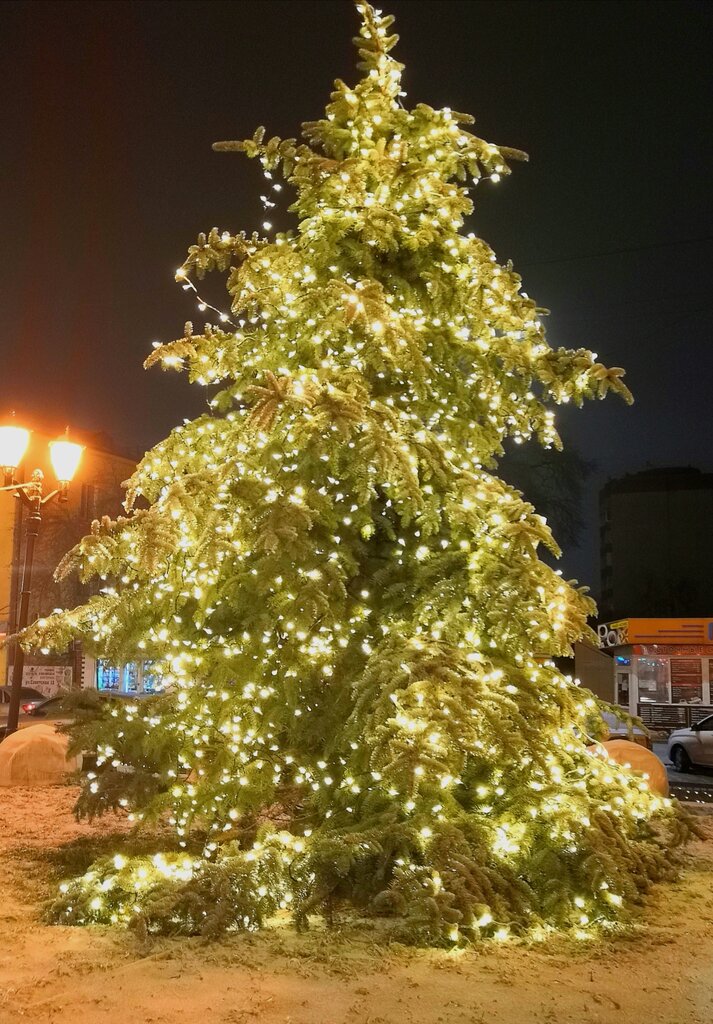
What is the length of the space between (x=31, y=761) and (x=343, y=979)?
7.70 metres

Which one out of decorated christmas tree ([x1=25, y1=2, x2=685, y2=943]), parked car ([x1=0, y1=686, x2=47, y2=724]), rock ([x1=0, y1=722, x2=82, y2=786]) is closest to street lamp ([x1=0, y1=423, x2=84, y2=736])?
rock ([x1=0, y1=722, x2=82, y2=786])

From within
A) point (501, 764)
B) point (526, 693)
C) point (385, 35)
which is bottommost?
point (501, 764)

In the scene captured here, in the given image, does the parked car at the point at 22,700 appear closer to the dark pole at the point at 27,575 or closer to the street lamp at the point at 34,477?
the dark pole at the point at 27,575

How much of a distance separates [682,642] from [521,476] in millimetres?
9289

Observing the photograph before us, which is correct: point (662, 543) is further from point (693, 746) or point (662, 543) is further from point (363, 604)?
point (363, 604)

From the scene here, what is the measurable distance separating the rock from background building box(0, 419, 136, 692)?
86.3ft

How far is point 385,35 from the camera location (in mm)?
7676

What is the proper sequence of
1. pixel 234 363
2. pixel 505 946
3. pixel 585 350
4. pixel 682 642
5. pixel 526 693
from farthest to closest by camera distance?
1. pixel 682 642
2. pixel 234 363
3. pixel 585 350
4. pixel 526 693
5. pixel 505 946

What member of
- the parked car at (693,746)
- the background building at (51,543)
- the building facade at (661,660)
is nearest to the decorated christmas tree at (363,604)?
the parked car at (693,746)

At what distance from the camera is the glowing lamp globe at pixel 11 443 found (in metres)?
10.4

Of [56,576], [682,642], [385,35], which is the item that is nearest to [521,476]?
[682,642]

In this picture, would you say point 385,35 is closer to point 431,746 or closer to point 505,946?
point 431,746

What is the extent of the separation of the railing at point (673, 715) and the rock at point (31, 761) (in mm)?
21451

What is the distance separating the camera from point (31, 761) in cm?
1104
